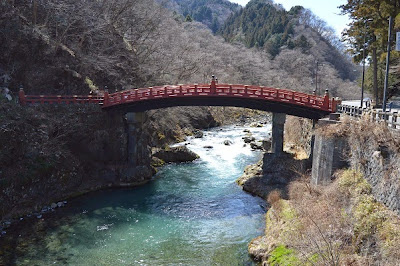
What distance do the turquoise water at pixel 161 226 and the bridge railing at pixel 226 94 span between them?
7.08 meters

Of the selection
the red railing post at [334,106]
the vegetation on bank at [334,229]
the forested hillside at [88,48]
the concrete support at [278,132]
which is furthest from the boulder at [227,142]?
the vegetation on bank at [334,229]

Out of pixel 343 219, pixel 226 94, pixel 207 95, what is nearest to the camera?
pixel 343 219

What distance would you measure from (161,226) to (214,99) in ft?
37.1

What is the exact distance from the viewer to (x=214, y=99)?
1005 inches

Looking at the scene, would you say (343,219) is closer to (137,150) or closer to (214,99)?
(214,99)

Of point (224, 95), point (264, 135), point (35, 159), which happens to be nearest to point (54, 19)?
point (35, 159)

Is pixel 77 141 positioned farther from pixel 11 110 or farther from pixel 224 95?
pixel 224 95

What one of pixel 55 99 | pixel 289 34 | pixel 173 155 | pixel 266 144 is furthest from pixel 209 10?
pixel 55 99

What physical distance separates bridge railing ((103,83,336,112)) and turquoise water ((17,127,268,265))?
708 centimetres

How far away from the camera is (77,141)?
2506cm

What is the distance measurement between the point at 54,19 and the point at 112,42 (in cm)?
673

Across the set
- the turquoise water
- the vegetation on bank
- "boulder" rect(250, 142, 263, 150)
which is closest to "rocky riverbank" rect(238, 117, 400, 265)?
the vegetation on bank

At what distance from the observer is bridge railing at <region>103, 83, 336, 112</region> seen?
22.9 meters

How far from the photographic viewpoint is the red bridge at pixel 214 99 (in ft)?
75.8
